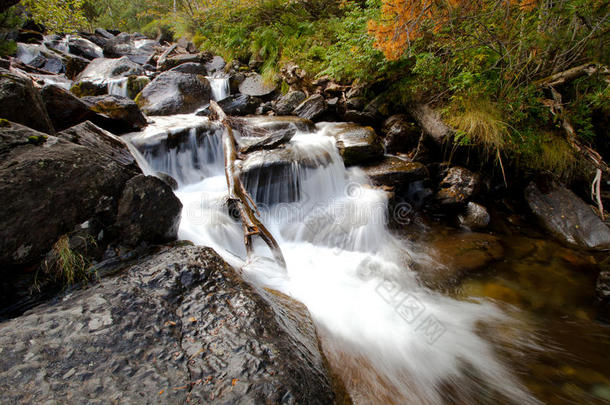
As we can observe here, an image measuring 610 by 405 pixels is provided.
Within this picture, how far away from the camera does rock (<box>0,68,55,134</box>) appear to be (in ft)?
8.10

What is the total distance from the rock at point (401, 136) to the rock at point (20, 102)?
569cm

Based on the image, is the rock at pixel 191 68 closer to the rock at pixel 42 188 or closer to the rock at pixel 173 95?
the rock at pixel 173 95

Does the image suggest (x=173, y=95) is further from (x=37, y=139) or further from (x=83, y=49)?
(x=83, y=49)

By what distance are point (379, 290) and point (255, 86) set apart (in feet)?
26.7

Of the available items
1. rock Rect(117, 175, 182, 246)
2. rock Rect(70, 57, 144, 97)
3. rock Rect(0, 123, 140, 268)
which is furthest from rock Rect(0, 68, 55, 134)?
rock Rect(70, 57, 144, 97)

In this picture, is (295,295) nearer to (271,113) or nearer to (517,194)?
(517,194)

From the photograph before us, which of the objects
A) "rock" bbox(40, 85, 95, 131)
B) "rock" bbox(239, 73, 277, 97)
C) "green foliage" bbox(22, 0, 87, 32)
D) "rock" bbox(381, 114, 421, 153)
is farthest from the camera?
"rock" bbox(239, 73, 277, 97)

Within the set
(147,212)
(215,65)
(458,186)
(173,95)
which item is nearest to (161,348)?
(147,212)

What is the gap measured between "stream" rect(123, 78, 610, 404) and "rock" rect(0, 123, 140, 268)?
1082 mm

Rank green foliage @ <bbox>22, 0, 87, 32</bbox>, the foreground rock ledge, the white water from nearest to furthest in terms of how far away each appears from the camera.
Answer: the foreground rock ledge
the white water
green foliage @ <bbox>22, 0, 87, 32</bbox>

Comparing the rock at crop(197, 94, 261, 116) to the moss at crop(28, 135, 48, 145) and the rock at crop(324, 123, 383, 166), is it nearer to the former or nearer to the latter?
the rock at crop(324, 123, 383, 166)

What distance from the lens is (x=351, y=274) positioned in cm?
378

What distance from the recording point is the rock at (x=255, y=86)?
8.55m

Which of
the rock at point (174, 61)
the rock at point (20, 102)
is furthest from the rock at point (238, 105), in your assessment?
the rock at point (174, 61)
